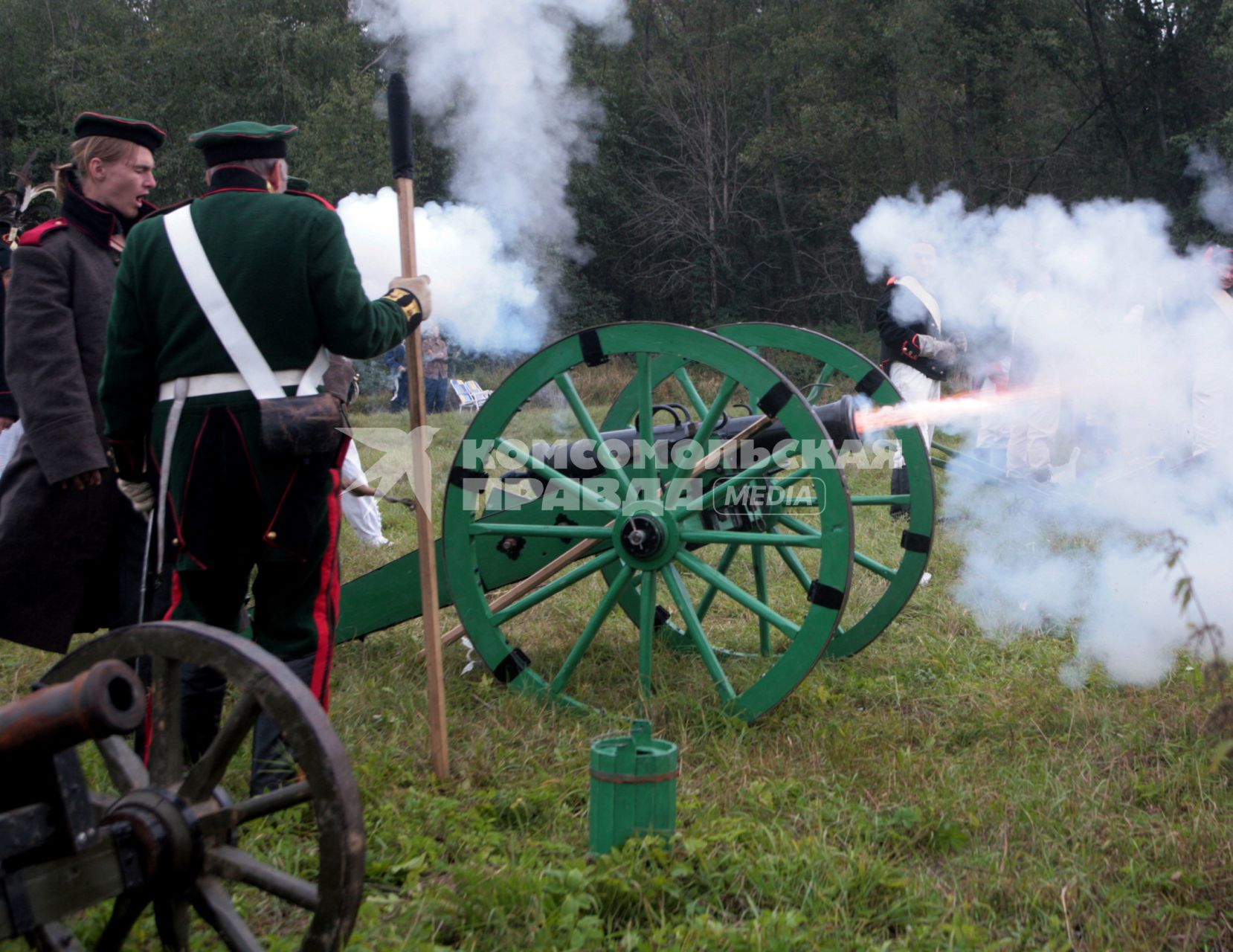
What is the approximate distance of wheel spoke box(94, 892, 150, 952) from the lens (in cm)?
193

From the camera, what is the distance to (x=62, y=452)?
3.12 metres

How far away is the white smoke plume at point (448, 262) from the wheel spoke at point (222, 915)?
200 cm

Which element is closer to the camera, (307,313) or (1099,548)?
(307,313)

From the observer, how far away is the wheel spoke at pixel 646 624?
145 inches

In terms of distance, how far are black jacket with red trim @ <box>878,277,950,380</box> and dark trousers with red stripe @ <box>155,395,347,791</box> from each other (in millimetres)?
5095

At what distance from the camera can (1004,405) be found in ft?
24.9

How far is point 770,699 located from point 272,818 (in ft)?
4.64

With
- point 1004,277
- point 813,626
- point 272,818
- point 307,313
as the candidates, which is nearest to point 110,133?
point 307,313

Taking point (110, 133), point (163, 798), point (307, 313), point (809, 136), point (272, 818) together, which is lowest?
point (272, 818)

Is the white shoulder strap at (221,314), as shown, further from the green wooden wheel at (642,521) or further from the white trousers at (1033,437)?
the white trousers at (1033,437)

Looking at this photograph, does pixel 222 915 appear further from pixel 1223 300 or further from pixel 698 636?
pixel 1223 300

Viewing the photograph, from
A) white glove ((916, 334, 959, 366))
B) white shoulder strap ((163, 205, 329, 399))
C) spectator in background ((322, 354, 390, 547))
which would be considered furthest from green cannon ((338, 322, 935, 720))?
white glove ((916, 334, 959, 366))

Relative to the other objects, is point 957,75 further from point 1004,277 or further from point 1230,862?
point 1230,862

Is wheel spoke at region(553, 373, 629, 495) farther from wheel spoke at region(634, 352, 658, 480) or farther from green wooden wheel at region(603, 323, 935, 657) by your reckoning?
green wooden wheel at region(603, 323, 935, 657)
